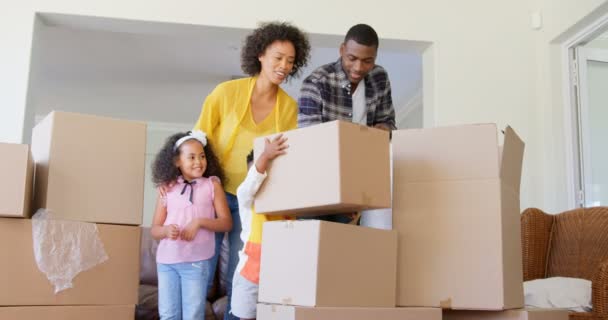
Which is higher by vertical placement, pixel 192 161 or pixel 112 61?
pixel 112 61

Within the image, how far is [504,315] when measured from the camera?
1903mm

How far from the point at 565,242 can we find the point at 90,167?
2.13 m

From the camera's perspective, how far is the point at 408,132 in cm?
203

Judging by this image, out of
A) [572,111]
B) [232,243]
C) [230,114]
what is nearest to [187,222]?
[232,243]

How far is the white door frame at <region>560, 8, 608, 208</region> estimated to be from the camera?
3.69 metres

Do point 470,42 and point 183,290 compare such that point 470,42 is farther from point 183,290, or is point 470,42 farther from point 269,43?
point 183,290

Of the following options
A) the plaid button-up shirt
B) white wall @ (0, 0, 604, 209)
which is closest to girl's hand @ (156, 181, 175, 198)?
the plaid button-up shirt

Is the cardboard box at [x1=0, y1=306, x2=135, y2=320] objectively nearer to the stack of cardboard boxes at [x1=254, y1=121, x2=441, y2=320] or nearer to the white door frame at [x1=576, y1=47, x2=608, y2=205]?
the stack of cardboard boxes at [x1=254, y1=121, x2=441, y2=320]

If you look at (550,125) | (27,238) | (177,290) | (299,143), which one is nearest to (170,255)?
(177,290)

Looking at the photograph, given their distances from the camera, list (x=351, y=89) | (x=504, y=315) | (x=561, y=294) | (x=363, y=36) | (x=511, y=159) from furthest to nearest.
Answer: (x=561, y=294) < (x=351, y=89) < (x=363, y=36) < (x=511, y=159) < (x=504, y=315)

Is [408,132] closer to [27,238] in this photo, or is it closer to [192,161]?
[192,161]

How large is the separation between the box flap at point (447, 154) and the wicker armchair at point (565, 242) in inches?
51.5

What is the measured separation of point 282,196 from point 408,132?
0.42 metres

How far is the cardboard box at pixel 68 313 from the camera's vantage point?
193 cm
